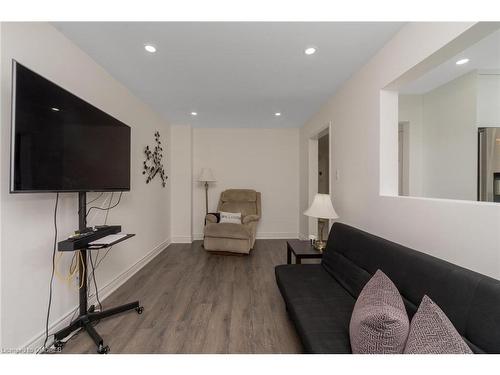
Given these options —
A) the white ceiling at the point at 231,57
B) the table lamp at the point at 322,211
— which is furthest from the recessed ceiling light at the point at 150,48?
the table lamp at the point at 322,211

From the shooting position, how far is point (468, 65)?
2.04 metres

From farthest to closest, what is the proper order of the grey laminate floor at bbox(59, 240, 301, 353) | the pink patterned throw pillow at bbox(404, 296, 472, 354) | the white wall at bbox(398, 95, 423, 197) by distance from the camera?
the white wall at bbox(398, 95, 423, 197) → the grey laminate floor at bbox(59, 240, 301, 353) → the pink patterned throw pillow at bbox(404, 296, 472, 354)

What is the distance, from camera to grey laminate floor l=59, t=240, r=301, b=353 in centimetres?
139

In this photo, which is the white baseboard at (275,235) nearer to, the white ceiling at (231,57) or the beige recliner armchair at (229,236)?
the beige recliner armchair at (229,236)

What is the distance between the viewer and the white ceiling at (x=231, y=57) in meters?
1.46

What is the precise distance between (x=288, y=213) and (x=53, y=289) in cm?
374

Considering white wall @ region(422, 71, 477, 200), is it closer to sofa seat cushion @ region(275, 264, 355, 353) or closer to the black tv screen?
sofa seat cushion @ region(275, 264, 355, 353)

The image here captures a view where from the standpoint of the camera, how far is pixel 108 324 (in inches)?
63.3

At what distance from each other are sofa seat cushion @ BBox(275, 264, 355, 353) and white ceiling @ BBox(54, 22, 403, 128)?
1973 millimetres

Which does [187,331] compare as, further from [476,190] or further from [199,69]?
[476,190]

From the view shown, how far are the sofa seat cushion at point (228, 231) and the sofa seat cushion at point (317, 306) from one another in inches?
53.1

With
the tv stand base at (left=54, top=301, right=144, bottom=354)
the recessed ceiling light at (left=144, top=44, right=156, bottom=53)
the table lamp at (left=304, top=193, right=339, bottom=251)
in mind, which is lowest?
the tv stand base at (left=54, top=301, right=144, bottom=354)

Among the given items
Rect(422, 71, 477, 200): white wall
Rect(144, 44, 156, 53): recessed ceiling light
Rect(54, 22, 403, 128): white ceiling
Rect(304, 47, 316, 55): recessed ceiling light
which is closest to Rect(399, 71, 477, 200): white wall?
Rect(422, 71, 477, 200): white wall
